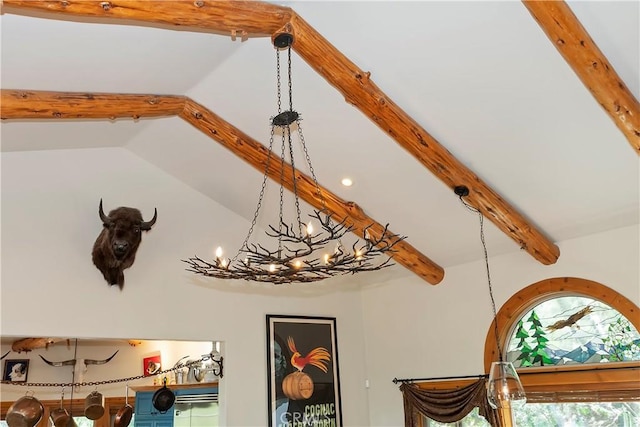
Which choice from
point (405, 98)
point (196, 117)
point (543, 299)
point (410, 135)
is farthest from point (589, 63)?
point (196, 117)

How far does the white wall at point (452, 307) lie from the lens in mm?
4773

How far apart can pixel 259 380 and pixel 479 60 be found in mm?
4114

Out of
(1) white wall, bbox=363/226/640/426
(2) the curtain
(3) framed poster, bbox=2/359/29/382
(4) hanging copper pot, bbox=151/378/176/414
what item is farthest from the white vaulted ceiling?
(3) framed poster, bbox=2/359/29/382

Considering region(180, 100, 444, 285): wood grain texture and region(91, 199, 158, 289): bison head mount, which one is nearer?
region(180, 100, 444, 285): wood grain texture

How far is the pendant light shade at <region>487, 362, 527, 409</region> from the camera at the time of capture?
144 inches

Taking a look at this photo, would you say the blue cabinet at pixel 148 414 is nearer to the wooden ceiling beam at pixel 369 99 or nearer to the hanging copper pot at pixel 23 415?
the hanging copper pot at pixel 23 415

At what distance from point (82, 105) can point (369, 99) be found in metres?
2.14

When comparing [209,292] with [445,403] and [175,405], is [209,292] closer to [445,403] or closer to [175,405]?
[175,405]

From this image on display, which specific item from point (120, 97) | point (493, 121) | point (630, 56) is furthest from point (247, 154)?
point (630, 56)

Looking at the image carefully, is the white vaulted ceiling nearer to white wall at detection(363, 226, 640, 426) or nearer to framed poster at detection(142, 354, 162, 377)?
white wall at detection(363, 226, 640, 426)

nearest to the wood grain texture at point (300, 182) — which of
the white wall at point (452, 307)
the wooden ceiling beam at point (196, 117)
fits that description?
the wooden ceiling beam at point (196, 117)

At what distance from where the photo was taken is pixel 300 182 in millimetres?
5312

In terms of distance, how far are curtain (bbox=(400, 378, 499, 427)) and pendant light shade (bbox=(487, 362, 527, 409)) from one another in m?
1.75

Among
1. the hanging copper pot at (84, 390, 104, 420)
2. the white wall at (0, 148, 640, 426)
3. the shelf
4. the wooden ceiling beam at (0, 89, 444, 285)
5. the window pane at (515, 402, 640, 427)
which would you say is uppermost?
the wooden ceiling beam at (0, 89, 444, 285)
